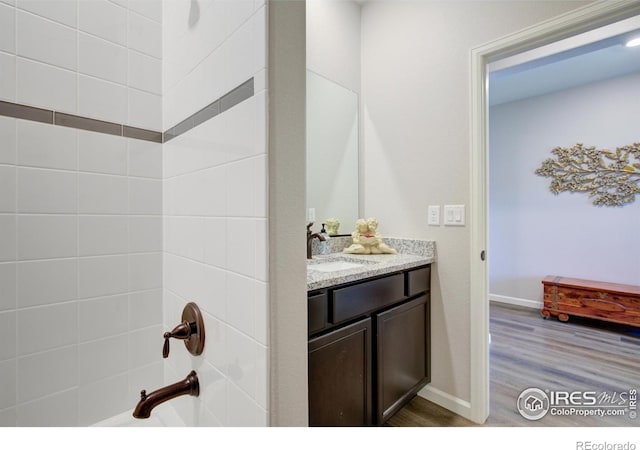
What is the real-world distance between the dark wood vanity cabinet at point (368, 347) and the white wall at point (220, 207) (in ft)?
1.26

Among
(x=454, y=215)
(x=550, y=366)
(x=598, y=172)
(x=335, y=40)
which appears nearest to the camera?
(x=454, y=215)

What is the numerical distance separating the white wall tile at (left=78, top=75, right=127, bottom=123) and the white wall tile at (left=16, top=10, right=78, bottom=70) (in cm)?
7

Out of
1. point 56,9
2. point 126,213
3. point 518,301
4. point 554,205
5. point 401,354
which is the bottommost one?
point 518,301

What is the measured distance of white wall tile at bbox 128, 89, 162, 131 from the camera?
122 cm

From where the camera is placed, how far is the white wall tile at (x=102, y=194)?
1.11 m

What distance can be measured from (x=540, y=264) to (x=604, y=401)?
2.17m

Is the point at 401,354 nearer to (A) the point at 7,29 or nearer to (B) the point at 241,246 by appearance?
(B) the point at 241,246

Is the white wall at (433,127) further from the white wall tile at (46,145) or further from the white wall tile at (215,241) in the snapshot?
the white wall tile at (46,145)

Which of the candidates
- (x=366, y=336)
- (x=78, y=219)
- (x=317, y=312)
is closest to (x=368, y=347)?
(x=366, y=336)

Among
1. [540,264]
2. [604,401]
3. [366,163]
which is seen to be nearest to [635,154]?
[540,264]

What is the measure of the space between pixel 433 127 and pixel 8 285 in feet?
6.79

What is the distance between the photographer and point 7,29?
972 mm

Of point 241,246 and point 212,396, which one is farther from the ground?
point 241,246

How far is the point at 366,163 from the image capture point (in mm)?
2256
